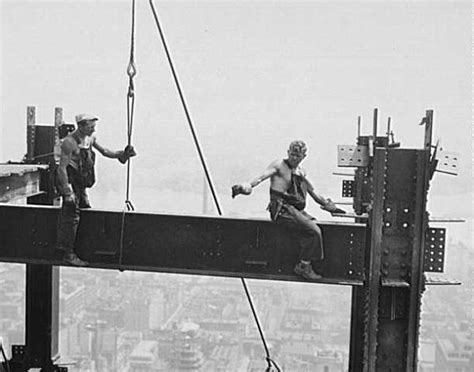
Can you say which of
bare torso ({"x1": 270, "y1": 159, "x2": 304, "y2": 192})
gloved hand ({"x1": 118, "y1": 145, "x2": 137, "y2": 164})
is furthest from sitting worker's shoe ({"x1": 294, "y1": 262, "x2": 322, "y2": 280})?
gloved hand ({"x1": 118, "y1": 145, "x2": 137, "y2": 164})

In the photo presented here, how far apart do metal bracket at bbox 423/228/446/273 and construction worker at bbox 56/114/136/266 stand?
159 inches

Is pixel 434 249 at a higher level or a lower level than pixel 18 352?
higher

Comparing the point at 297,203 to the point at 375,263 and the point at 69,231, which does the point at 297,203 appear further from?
the point at 69,231

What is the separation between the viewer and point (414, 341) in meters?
7.99

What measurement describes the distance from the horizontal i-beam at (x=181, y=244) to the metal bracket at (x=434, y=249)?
73cm

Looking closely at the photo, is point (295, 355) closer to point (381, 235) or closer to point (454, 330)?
point (454, 330)

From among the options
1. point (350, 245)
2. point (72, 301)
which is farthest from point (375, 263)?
point (72, 301)

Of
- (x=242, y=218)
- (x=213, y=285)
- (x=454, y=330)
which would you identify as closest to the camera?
(x=242, y=218)

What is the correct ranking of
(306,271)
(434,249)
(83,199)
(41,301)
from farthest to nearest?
(41,301), (83,199), (306,271), (434,249)

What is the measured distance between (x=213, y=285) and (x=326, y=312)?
38.2 feet

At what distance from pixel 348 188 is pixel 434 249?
4.64 metres

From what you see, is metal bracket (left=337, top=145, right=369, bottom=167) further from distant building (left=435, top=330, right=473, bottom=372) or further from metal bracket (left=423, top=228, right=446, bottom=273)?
distant building (left=435, top=330, right=473, bottom=372)

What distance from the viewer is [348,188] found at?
12555 mm

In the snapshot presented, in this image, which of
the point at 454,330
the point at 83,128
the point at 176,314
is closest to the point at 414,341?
the point at 83,128
